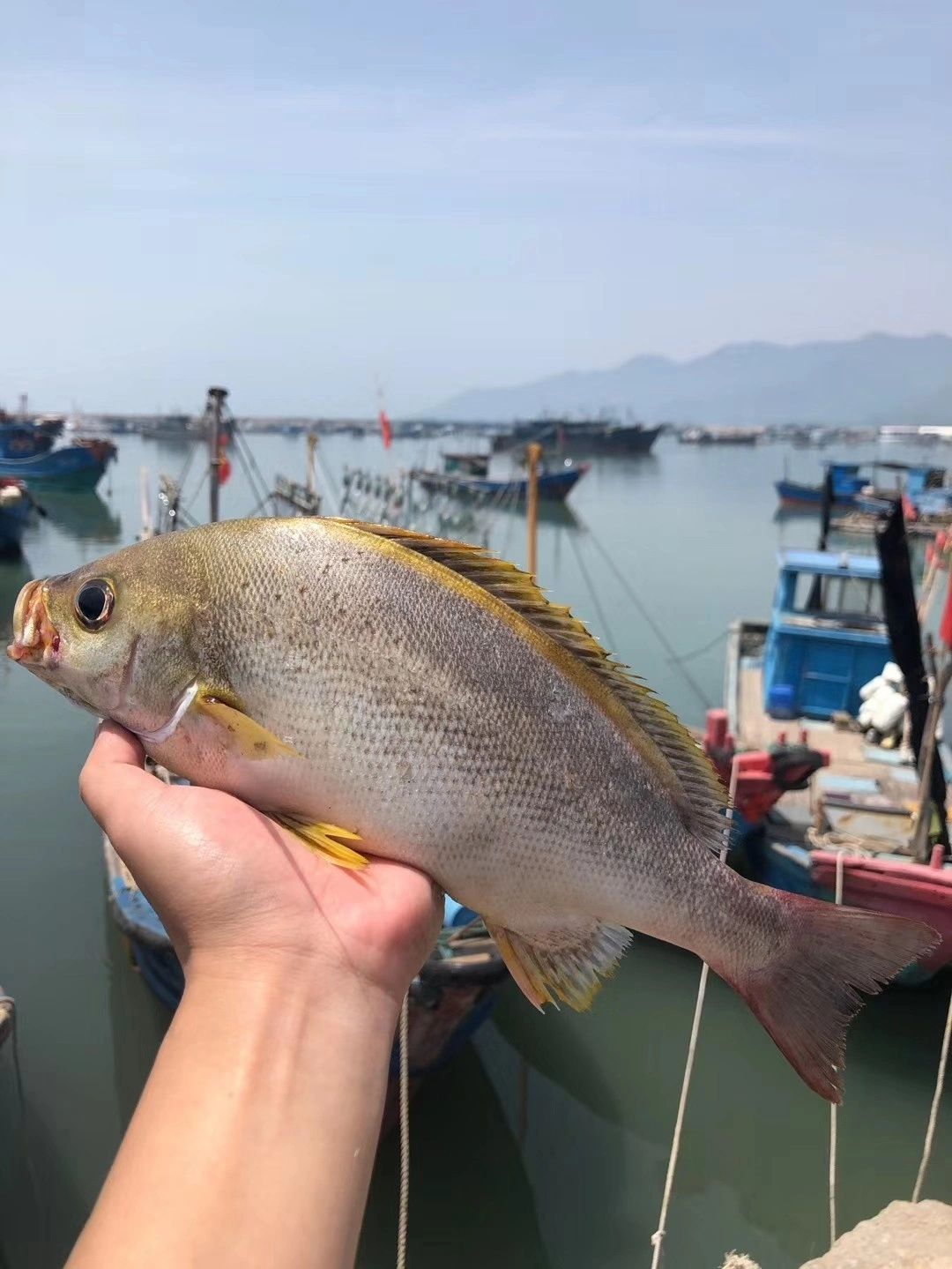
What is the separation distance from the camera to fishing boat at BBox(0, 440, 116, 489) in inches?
1807

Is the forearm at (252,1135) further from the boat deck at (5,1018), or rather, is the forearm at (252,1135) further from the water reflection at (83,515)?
the water reflection at (83,515)

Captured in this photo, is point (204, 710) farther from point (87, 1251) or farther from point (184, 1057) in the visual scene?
point (87, 1251)

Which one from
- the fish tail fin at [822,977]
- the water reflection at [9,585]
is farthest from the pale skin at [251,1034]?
the water reflection at [9,585]

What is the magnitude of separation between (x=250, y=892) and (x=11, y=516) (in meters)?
32.0

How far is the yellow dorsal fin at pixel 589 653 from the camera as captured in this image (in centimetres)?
232

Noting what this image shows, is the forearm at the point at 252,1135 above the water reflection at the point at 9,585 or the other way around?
above

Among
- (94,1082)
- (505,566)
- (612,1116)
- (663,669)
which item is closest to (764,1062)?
(612,1116)

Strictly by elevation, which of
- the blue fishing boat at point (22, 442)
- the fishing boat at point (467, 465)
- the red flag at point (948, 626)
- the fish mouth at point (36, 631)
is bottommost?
the red flag at point (948, 626)

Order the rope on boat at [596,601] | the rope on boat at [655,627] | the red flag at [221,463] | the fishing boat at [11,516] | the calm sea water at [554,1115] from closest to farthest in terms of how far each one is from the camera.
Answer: the calm sea water at [554,1115]
the red flag at [221,463]
the rope on boat at [655,627]
the rope on boat at [596,601]
the fishing boat at [11,516]

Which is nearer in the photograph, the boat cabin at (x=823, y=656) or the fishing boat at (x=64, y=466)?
the boat cabin at (x=823, y=656)

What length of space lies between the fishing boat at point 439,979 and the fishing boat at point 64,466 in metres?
44.1

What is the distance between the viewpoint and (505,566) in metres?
2.32

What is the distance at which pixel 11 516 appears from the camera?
29672 millimetres

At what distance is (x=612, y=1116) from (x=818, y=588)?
334 inches
